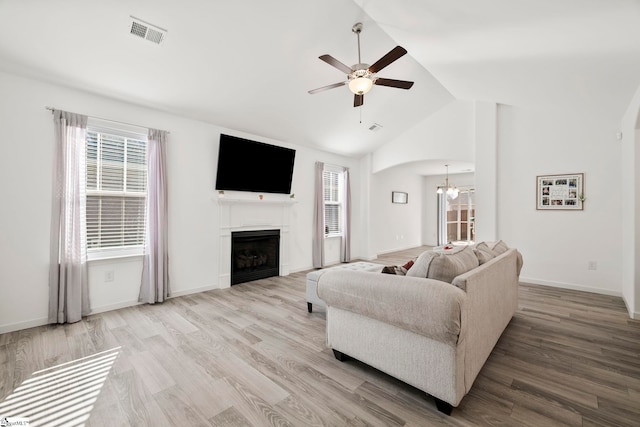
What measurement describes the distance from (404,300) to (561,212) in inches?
176

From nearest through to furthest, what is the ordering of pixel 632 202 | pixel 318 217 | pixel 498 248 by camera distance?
pixel 498 248
pixel 632 202
pixel 318 217

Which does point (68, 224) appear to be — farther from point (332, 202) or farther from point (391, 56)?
point (332, 202)

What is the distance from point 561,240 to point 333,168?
434 centimetres

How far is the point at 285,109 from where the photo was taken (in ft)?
14.2

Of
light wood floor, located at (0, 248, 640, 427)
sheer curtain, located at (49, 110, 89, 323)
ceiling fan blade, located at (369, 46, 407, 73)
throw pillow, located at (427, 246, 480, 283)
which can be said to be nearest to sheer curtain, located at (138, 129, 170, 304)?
light wood floor, located at (0, 248, 640, 427)

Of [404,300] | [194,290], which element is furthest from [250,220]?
[404,300]

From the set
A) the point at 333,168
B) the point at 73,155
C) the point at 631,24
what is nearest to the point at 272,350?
the point at 73,155

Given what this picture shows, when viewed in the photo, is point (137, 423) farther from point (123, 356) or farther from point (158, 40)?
point (158, 40)

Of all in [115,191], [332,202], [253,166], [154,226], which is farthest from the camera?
[332,202]

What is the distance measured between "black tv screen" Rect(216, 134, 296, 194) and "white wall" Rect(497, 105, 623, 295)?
3.95 metres

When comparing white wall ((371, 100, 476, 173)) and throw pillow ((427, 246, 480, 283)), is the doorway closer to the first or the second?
white wall ((371, 100, 476, 173))

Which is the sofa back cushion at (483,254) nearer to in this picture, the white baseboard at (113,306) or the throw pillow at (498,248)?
the throw pillow at (498,248)

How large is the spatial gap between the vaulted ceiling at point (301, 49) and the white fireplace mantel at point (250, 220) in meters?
1.31

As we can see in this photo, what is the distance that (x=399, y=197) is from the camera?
838 centimetres
